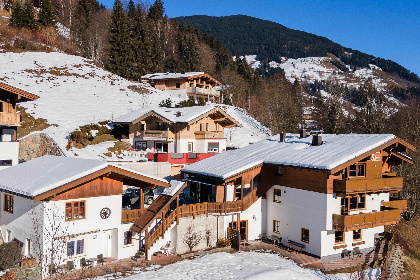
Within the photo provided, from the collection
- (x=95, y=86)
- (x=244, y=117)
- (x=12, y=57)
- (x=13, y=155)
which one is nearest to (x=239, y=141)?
(x=244, y=117)

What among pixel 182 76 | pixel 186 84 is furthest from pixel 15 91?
pixel 186 84

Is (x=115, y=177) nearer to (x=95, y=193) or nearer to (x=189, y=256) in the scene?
(x=95, y=193)

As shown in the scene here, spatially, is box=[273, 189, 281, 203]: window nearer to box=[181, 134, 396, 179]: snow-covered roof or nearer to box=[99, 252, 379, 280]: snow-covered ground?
box=[181, 134, 396, 179]: snow-covered roof

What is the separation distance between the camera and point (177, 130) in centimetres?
4272

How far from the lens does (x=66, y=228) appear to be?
1817 cm

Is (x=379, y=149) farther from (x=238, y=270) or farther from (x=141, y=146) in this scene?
(x=141, y=146)

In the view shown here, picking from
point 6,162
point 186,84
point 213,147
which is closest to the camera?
point 6,162

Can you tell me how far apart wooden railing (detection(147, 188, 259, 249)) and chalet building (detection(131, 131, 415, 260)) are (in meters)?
0.06

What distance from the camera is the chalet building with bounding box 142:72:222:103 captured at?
6719 centimetres

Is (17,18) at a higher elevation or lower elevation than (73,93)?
higher

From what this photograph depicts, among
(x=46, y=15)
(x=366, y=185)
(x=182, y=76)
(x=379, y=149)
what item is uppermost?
(x=46, y=15)

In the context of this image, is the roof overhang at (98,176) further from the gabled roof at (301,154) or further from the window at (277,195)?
the window at (277,195)

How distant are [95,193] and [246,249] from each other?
10505 millimetres

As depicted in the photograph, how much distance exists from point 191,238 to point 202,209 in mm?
1981
